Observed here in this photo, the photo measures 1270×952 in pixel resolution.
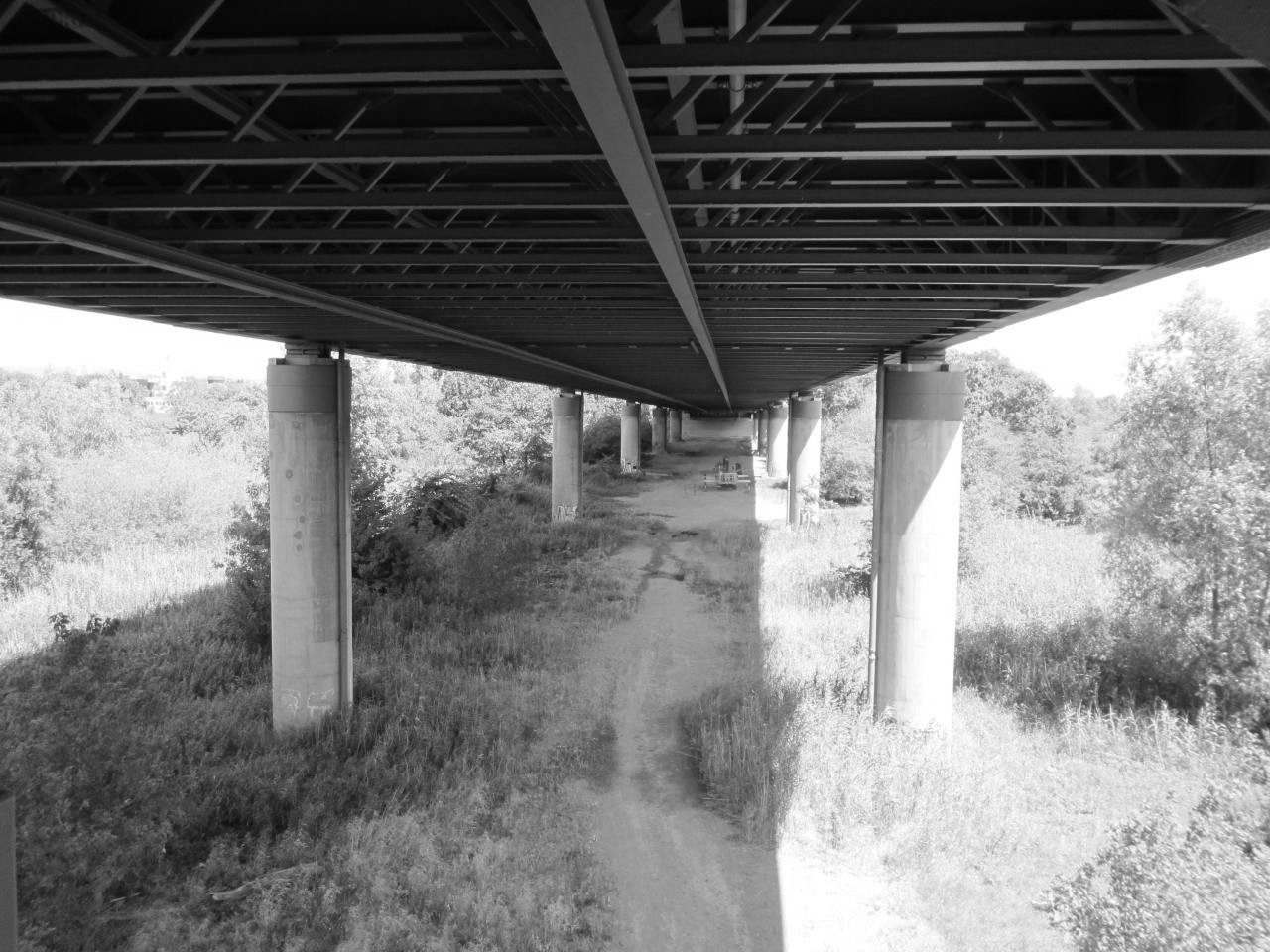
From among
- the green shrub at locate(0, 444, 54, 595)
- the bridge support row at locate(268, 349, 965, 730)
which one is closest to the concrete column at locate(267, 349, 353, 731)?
the bridge support row at locate(268, 349, 965, 730)

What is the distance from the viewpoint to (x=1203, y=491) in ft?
42.5

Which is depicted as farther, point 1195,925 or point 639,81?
point 1195,925

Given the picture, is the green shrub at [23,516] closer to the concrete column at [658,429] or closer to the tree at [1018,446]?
the tree at [1018,446]

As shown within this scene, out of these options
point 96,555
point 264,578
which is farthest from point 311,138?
point 96,555

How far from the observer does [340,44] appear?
3.91 meters

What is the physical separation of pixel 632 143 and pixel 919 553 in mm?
10117

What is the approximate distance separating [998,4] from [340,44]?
3.02 m

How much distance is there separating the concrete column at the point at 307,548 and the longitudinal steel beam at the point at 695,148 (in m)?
8.35

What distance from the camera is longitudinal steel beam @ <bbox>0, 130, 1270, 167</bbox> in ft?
13.9

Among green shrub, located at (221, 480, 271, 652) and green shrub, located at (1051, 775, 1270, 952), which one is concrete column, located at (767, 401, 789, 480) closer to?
green shrub, located at (221, 480, 271, 652)

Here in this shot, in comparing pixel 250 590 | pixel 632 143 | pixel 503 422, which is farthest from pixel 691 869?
pixel 503 422

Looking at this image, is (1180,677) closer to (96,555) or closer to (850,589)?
(850,589)

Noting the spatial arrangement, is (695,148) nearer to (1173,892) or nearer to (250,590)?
(1173,892)

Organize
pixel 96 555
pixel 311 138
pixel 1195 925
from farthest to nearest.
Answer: pixel 96 555 < pixel 1195 925 < pixel 311 138
